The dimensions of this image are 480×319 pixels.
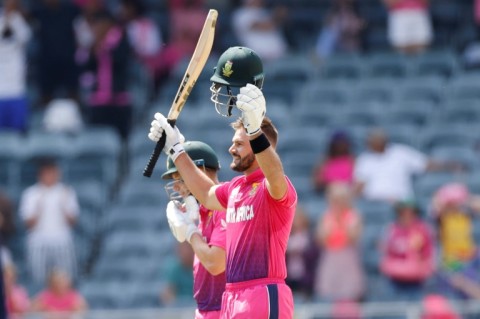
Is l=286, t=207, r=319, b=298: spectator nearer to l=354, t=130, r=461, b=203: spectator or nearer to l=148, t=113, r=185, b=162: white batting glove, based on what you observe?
l=354, t=130, r=461, b=203: spectator

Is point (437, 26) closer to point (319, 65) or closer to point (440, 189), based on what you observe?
point (319, 65)

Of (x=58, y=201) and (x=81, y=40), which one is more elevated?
(x=81, y=40)

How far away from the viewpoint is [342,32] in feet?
58.7

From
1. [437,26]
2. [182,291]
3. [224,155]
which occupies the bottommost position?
[182,291]

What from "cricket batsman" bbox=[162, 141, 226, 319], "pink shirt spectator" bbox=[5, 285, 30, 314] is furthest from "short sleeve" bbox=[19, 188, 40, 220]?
"cricket batsman" bbox=[162, 141, 226, 319]

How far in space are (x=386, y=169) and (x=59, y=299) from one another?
12.1ft

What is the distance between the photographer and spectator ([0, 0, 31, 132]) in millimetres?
17203

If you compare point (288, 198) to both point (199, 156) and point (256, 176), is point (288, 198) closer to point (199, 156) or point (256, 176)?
point (256, 176)

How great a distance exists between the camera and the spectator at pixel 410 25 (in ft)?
56.0

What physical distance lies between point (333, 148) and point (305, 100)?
6.32ft

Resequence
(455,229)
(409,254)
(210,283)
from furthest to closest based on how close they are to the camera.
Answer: (455,229), (409,254), (210,283)

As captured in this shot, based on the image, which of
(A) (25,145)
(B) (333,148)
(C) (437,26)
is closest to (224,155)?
(B) (333,148)

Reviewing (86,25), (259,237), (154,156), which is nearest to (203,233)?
(154,156)

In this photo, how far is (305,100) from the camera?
17.1m
